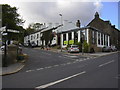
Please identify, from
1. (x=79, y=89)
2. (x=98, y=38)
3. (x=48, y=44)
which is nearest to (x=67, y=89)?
(x=79, y=89)

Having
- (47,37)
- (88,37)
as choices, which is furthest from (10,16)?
(47,37)

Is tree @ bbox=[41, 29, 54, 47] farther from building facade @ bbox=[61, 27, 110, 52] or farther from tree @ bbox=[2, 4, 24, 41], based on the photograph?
tree @ bbox=[2, 4, 24, 41]

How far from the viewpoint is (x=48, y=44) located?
189ft

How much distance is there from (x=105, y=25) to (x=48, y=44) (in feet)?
→ 70.9

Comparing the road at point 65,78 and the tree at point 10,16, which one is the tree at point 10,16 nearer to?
the tree at point 10,16

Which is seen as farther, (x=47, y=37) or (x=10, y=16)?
(x=47, y=37)

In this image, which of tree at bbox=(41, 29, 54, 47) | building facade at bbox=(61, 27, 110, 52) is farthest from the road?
tree at bbox=(41, 29, 54, 47)

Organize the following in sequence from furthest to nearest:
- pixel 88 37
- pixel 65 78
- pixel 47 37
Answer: pixel 47 37, pixel 88 37, pixel 65 78

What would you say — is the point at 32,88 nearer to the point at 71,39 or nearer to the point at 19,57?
the point at 19,57

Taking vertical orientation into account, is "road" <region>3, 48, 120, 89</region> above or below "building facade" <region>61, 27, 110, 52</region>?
below

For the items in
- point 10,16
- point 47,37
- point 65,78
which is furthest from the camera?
point 47,37

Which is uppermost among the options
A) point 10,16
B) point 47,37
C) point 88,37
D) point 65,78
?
point 10,16

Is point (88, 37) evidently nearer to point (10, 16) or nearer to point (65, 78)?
point (10, 16)

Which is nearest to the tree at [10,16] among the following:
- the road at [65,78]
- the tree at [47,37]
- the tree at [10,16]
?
the tree at [10,16]
